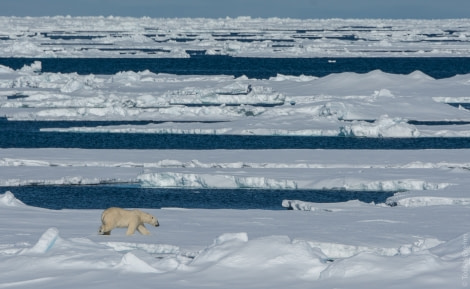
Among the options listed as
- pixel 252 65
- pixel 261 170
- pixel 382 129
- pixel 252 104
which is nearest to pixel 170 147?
pixel 382 129

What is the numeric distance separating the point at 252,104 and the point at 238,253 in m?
23.3

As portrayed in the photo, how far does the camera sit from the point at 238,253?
A: 9547 mm

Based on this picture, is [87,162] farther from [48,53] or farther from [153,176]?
[48,53]

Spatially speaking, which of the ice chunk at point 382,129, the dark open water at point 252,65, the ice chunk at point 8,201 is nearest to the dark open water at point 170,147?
the ice chunk at point 382,129

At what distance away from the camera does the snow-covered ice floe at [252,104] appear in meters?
24.8

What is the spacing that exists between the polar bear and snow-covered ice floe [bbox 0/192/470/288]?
136mm

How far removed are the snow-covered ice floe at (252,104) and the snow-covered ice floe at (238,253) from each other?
37.3 ft

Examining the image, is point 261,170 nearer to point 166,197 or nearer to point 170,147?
point 166,197

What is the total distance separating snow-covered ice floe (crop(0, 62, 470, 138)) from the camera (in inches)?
976

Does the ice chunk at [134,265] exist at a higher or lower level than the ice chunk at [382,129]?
lower

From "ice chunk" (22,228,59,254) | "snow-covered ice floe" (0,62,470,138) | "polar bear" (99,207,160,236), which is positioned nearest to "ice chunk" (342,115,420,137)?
"snow-covered ice floe" (0,62,470,138)

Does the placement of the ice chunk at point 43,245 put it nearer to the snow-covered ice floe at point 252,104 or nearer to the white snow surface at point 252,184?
the white snow surface at point 252,184

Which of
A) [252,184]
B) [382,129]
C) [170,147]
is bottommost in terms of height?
[252,184]

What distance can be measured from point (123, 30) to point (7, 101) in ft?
228
